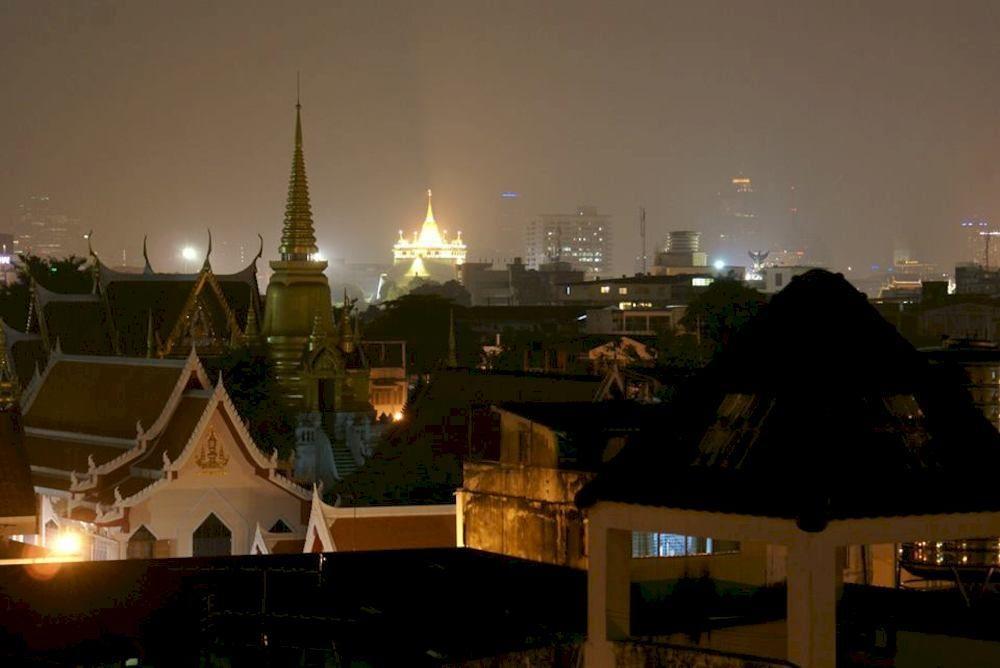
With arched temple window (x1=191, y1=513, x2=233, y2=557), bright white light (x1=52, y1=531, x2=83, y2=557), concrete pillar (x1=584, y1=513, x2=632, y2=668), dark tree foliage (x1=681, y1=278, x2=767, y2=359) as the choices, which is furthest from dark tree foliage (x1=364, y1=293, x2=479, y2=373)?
Result: concrete pillar (x1=584, y1=513, x2=632, y2=668)

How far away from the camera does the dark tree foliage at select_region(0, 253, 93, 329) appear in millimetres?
83938

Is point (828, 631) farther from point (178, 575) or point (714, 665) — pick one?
point (178, 575)

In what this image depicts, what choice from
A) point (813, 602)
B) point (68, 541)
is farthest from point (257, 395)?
point (813, 602)

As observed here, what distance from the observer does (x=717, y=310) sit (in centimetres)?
6881

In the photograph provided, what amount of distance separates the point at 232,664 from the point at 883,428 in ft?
11.3

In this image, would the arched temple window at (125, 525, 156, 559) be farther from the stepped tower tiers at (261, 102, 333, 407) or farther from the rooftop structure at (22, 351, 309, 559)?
the stepped tower tiers at (261, 102, 333, 407)

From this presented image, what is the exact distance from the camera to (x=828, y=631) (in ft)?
27.6

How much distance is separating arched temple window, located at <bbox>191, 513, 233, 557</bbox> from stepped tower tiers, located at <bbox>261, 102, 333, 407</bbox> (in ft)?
83.6

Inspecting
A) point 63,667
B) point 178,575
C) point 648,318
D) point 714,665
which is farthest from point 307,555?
point 648,318

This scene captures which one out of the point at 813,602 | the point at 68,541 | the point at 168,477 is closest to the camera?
the point at 813,602

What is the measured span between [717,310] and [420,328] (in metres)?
33.7

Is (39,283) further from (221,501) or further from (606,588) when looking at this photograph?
(606,588)

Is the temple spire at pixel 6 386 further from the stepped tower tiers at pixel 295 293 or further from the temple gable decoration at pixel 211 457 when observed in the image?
the stepped tower tiers at pixel 295 293

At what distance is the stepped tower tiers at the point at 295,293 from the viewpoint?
6312cm
